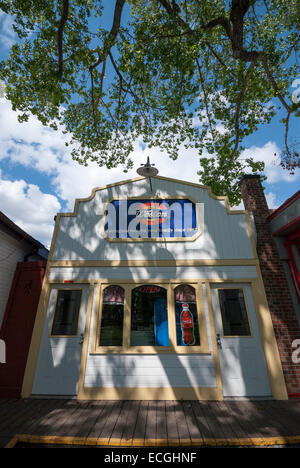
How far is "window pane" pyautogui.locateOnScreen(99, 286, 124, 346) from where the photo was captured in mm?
5398

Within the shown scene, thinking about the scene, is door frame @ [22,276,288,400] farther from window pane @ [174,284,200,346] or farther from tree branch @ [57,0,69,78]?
tree branch @ [57,0,69,78]

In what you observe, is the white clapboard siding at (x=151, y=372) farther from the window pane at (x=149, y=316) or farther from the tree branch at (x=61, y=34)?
the tree branch at (x=61, y=34)

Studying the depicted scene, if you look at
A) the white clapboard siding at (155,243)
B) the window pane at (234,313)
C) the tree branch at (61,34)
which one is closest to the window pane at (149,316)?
the white clapboard siding at (155,243)

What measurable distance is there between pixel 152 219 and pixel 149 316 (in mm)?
2961

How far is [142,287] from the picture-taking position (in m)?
5.79

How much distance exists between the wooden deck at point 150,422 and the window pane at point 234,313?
1553 millimetres

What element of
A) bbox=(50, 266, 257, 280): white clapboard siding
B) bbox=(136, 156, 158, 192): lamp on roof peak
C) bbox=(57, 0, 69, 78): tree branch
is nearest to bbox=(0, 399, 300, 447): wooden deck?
bbox=(50, 266, 257, 280): white clapboard siding

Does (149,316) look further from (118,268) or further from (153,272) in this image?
(118,268)

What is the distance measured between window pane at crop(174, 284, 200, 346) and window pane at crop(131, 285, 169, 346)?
347 millimetres

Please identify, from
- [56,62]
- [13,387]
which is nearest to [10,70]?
[56,62]

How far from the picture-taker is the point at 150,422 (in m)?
3.82
